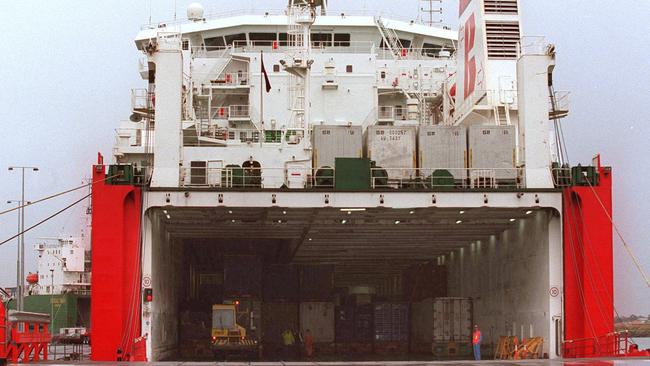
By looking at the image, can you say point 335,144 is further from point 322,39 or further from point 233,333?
point 322,39

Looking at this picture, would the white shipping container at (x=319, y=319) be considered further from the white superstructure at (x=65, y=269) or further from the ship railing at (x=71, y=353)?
the white superstructure at (x=65, y=269)

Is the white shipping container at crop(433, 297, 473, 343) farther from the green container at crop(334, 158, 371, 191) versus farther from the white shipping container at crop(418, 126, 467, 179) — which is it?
the green container at crop(334, 158, 371, 191)

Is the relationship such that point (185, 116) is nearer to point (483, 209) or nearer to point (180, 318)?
point (180, 318)

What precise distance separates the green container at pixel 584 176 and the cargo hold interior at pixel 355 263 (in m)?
1.41

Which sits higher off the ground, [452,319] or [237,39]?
[237,39]

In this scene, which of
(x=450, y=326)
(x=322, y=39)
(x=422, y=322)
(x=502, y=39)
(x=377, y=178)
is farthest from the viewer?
(x=322, y=39)

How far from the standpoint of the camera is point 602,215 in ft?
97.7

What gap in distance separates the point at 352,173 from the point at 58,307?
49.1 metres

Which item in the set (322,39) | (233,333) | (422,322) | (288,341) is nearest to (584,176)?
(233,333)

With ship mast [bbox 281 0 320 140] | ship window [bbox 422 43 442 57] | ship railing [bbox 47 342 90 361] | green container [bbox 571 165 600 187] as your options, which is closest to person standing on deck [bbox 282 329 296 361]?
ship railing [bbox 47 342 90 361]

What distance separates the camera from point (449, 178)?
100ft

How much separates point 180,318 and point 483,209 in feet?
55.5

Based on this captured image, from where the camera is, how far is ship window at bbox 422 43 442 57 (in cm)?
4766

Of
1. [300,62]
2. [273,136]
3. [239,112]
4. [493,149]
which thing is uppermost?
[300,62]
